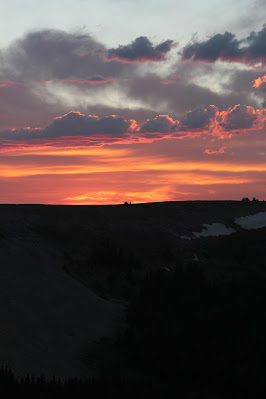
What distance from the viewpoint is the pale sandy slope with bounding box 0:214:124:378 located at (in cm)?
1295

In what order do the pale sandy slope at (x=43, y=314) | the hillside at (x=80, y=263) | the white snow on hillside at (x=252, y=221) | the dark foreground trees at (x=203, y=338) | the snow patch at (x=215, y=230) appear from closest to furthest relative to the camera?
the dark foreground trees at (x=203, y=338) < the pale sandy slope at (x=43, y=314) < the hillside at (x=80, y=263) < the snow patch at (x=215, y=230) < the white snow on hillside at (x=252, y=221)

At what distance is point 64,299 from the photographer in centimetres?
1909

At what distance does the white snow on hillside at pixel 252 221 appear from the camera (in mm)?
53938

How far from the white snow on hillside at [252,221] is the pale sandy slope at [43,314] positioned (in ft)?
107

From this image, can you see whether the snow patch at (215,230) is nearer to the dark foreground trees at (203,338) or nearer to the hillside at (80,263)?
the hillside at (80,263)

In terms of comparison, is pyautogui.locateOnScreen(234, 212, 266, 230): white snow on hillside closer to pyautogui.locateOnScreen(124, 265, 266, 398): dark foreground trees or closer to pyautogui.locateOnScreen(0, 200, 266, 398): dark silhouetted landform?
pyautogui.locateOnScreen(0, 200, 266, 398): dark silhouetted landform

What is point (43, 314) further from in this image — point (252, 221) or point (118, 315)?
point (252, 221)

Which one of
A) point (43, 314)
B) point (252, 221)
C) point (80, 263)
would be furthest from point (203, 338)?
point (252, 221)

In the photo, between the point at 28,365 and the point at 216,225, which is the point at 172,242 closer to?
the point at 216,225

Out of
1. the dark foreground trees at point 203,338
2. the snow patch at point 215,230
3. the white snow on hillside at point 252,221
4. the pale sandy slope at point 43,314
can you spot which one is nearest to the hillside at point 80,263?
the pale sandy slope at point 43,314

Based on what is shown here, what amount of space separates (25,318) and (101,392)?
21.0ft

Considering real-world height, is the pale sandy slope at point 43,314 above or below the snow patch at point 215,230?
below

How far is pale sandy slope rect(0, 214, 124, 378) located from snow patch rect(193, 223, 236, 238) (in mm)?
21737

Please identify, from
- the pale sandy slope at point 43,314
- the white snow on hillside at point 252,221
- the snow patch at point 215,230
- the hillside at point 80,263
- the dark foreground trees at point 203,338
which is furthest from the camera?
the white snow on hillside at point 252,221
